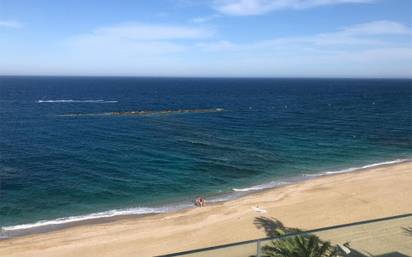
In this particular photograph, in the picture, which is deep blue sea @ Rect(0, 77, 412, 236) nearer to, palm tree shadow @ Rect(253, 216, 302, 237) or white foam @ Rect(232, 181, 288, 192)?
white foam @ Rect(232, 181, 288, 192)

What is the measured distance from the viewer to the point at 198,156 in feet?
148

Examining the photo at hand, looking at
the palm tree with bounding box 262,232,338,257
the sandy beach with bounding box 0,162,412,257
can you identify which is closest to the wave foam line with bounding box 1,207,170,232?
the sandy beach with bounding box 0,162,412,257

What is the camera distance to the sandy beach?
2306 centimetres

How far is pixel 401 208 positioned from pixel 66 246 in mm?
20867

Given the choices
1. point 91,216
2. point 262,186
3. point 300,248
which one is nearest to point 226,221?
point 91,216

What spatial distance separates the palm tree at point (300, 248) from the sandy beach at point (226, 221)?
12.7 metres

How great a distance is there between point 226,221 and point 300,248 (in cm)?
1648

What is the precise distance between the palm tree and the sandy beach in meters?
12.7

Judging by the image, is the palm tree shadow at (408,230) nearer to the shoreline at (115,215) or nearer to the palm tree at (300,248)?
the palm tree at (300,248)

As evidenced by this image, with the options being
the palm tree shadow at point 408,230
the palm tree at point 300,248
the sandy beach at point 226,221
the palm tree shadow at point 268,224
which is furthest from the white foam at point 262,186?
the palm tree shadow at point 408,230

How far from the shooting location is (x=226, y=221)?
87.6 ft

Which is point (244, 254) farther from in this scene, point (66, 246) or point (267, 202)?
point (267, 202)

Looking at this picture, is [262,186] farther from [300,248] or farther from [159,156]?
[300,248]

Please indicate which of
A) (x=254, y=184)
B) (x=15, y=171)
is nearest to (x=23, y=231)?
(x=15, y=171)
